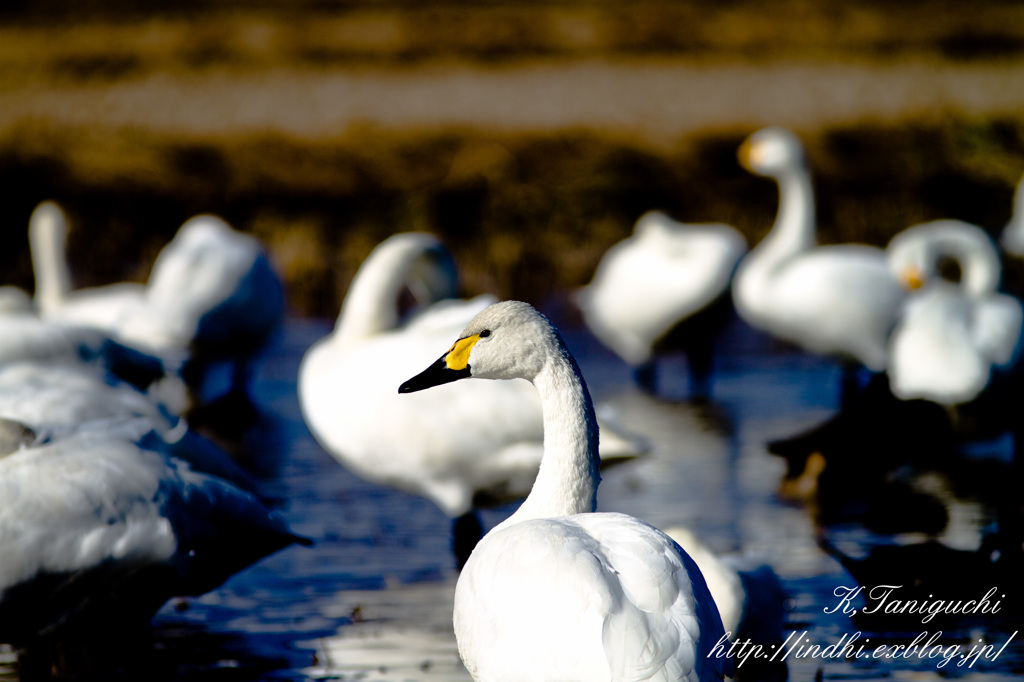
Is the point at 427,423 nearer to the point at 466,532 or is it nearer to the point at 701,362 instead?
the point at 466,532

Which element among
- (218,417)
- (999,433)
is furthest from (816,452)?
(218,417)

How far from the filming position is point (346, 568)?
5062mm

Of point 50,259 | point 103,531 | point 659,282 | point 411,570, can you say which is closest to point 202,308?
point 50,259

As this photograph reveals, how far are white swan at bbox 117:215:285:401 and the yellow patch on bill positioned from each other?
4.94 meters

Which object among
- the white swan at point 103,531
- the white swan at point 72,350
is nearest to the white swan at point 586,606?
the white swan at point 103,531

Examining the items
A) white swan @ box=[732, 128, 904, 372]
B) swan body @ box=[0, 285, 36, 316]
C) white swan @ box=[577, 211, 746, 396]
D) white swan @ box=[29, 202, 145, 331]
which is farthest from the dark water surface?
swan body @ box=[0, 285, 36, 316]

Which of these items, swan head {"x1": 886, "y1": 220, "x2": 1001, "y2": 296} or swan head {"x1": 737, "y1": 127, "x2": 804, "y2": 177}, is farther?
swan head {"x1": 737, "y1": 127, "x2": 804, "y2": 177}

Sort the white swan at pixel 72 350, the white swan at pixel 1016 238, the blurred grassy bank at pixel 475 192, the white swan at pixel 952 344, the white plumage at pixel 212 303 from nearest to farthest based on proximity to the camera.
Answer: the white swan at pixel 72 350 < the white swan at pixel 952 344 < the white plumage at pixel 212 303 < the white swan at pixel 1016 238 < the blurred grassy bank at pixel 475 192

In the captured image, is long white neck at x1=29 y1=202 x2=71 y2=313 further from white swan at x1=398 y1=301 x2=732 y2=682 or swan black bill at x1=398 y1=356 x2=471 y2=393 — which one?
white swan at x1=398 y1=301 x2=732 y2=682

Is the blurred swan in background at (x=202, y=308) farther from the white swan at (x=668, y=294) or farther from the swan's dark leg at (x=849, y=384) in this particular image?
the swan's dark leg at (x=849, y=384)

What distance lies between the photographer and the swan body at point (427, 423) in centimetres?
498

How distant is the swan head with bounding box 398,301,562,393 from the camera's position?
3594 millimetres

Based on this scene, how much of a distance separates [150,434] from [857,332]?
212 inches

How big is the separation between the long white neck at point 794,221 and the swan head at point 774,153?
0.21ft
